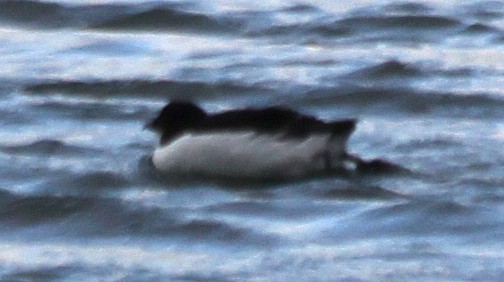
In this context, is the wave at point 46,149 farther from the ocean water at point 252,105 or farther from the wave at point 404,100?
the wave at point 404,100

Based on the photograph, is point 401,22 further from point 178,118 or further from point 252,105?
point 178,118

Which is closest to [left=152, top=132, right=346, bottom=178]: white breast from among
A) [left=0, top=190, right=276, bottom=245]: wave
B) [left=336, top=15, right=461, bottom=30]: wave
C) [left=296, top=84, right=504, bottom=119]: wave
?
[left=0, top=190, right=276, bottom=245]: wave

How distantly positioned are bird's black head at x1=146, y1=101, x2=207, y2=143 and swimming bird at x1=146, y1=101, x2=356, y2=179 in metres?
0.09

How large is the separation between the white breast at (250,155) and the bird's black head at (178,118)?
0.66 ft

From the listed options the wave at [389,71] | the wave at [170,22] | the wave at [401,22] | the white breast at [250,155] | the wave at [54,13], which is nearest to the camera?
the white breast at [250,155]

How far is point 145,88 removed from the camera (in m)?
16.1

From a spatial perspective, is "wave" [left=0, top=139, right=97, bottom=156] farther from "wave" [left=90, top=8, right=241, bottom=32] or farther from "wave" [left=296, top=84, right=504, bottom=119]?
"wave" [left=90, top=8, right=241, bottom=32]

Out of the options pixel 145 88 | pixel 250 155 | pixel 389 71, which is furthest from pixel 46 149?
pixel 389 71

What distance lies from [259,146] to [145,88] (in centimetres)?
342

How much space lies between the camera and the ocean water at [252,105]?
37.3 ft

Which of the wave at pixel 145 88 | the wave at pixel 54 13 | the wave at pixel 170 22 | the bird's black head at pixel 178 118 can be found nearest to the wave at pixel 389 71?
the wave at pixel 145 88

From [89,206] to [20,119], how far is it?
239 cm

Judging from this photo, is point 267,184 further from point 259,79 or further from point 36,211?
point 259,79

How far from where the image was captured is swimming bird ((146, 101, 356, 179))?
12750mm
